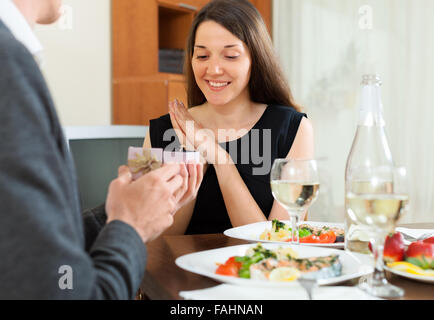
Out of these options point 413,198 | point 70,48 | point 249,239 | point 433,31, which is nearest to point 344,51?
point 433,31

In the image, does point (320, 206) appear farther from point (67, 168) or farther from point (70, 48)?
point (67, 168)

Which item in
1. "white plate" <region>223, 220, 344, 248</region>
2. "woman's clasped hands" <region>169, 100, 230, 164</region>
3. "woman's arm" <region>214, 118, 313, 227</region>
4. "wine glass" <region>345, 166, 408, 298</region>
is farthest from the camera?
"woman's clasped hands" <region>169, 100, 230, 164</region>

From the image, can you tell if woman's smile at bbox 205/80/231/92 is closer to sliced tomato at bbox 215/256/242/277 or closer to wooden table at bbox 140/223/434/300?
wooden table at bbox 140/223/434/300

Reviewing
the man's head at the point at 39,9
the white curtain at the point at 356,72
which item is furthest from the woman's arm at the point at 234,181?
the white curtain at the point at 356,72

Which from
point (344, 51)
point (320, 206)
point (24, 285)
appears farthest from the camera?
point (320, 206)

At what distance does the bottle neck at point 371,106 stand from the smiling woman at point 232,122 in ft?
2.52

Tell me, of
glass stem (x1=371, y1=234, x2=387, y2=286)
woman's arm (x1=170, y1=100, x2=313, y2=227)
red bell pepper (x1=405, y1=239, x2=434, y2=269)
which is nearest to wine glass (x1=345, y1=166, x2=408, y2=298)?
glass stem (x1=371, y1=234, x2=387, y2=286)

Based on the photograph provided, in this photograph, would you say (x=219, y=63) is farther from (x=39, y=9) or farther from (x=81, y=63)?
(x=81, y=63)

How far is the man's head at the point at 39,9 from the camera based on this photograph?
2.45ft

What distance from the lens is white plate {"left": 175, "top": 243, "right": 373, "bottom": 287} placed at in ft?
2.37

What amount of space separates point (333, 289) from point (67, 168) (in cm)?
44

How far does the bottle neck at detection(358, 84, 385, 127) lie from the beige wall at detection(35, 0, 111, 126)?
2.34m

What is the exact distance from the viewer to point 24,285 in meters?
0.53

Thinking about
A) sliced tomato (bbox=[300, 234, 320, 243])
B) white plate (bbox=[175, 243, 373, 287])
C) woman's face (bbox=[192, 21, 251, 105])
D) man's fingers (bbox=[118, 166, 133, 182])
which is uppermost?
woman's face (bbox=[192, 21, 251, 105])
